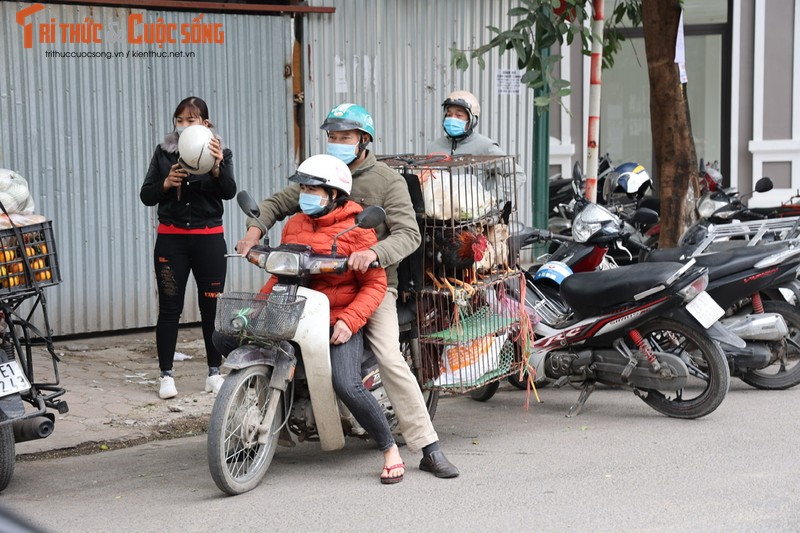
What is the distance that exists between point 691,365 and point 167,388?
3.29 m

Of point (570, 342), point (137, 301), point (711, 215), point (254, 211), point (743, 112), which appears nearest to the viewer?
point (254, 211)

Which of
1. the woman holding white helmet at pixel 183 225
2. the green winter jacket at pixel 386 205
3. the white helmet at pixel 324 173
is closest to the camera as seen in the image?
the white helmet at pixel 324 173

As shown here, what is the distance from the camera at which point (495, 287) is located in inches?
248

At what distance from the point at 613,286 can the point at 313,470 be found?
2.10 m

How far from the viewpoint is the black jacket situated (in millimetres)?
7125

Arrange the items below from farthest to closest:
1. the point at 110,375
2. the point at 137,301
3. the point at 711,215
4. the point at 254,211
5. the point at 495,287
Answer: the point at 711,215, the point at 137,301, the point at 110,375, the point at 495,287, the point at 254,211

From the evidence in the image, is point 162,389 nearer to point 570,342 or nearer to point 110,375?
point 110,375

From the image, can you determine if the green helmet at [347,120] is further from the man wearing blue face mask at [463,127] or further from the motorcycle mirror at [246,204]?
the man wearing blue face mask at [463,127]

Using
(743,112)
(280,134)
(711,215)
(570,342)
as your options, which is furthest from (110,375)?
(743,112)

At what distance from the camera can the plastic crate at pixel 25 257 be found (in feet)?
17.5

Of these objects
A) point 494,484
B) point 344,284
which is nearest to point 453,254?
point 344,284

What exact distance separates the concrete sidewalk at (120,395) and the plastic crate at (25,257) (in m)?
1.28

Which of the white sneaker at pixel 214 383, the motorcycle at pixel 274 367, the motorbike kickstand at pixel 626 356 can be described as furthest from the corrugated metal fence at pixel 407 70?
the motorcycle at pixel 274 367

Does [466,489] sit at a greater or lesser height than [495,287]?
lesser
